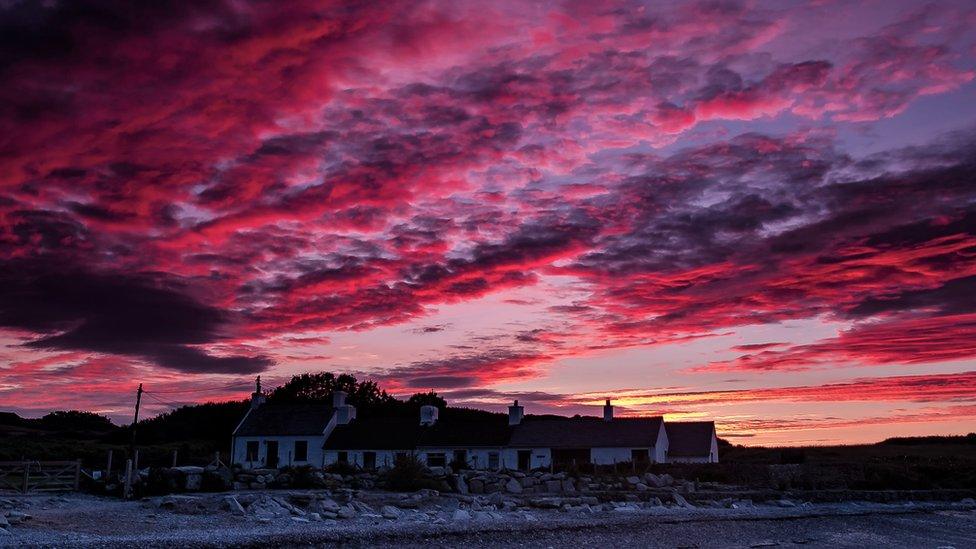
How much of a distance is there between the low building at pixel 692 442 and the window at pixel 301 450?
2777 centimetres

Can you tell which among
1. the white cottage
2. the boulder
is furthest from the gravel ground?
the white cottage

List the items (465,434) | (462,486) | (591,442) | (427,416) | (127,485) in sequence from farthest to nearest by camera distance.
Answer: (427,416)
(465,434)
(591,442)
(462,486)
(127,485)

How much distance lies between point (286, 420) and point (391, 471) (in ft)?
90.8

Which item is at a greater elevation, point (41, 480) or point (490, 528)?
point (41, 480)

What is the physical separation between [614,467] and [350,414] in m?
27.2

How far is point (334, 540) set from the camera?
23.4m

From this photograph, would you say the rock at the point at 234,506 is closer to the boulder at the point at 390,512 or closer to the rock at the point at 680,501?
the boulder at the point at 390,512

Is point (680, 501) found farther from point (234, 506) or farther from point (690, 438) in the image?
point (690, 438)

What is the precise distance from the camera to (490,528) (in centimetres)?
2647

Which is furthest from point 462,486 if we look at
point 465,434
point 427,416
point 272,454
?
point 272,454

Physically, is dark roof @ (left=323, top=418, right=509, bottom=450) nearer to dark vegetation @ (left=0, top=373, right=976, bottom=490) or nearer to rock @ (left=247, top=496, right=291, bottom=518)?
dark vegetation @ (left=0, top=373, right=976, bottom=490)

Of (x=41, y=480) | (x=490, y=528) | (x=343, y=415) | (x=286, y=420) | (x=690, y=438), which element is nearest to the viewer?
(x=490, y=528)

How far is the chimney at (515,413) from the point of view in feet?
224

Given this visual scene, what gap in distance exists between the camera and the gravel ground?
23484 mm
